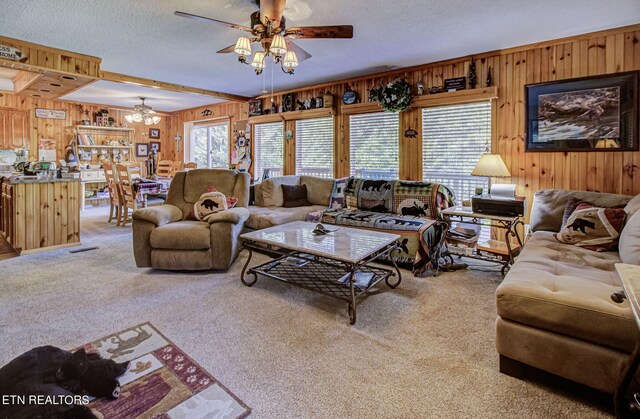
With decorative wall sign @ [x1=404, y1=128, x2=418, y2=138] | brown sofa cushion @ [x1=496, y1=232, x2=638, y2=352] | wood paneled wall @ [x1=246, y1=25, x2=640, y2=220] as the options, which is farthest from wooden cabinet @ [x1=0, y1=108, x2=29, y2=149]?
brown sofa cushion @ [x1=496, y1=232, x2=638, y2=352]

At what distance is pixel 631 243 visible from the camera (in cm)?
206

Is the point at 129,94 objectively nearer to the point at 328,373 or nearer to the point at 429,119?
the point at 429,119

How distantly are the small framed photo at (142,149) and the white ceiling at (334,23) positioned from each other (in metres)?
4.52

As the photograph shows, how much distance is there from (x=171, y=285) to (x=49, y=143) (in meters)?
6.61

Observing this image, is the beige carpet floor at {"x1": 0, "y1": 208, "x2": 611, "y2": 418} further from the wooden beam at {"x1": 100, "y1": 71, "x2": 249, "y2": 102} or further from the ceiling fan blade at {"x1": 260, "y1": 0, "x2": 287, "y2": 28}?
the wooden beam at {"x1": 100, "y1": 71, "x2": 249, "y2": 102}

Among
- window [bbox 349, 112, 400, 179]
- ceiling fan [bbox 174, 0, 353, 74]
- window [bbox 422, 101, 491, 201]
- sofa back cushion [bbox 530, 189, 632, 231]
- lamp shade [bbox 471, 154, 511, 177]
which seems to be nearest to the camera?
ceiling fan [bbox 174, 0, 353, 74]

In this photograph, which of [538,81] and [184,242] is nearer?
[184,242]

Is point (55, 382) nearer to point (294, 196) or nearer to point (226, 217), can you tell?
point (226, 217)

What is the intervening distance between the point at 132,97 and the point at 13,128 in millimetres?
2404

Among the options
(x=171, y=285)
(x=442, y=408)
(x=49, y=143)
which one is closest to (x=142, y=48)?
(x=171, y=285)

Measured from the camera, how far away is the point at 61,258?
12.6ft

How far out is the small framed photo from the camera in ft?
28.7

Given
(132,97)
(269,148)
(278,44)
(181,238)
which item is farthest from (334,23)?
(132,97)

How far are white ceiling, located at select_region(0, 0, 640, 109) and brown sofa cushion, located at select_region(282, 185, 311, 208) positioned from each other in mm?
1679
